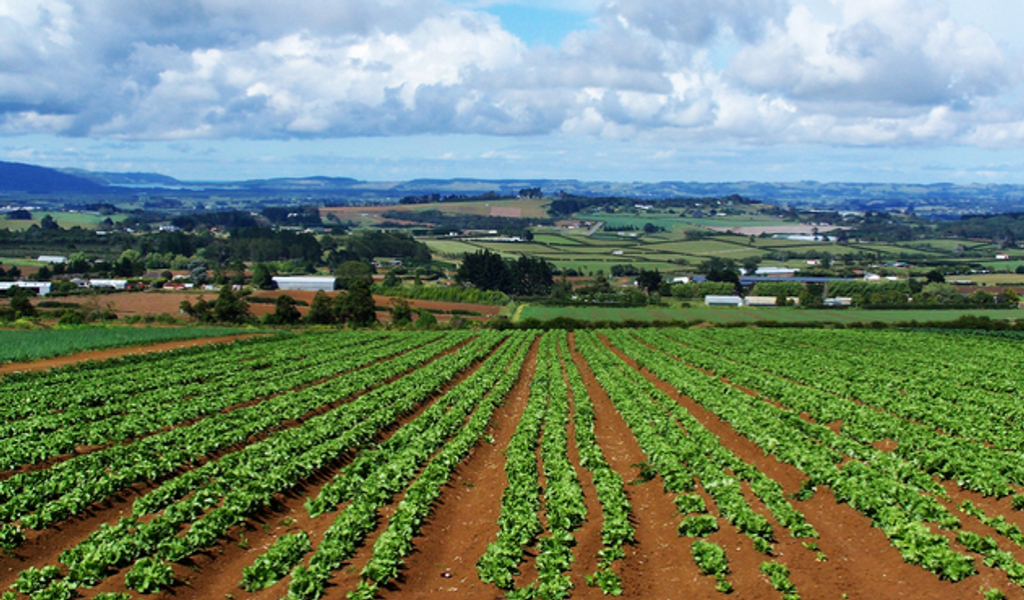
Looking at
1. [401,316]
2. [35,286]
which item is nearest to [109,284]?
[35,286]

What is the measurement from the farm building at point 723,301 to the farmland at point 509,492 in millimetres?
78400

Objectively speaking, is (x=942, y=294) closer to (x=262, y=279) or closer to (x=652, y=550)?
(x=262, y=279)

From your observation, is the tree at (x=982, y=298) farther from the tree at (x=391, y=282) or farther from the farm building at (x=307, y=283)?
the farm building at (x=307, y=283)

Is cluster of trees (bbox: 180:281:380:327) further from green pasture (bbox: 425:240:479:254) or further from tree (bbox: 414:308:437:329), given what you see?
green pasture (bbox: 425:240:479:254)

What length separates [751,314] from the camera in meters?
90.9

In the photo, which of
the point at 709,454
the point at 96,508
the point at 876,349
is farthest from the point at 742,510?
the point at 876,349

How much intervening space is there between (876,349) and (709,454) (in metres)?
35.6

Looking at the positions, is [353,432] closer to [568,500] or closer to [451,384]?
[568,500]

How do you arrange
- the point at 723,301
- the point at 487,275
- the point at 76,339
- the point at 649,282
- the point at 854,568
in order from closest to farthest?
1. the point at 854,568
2. the point at 76,339
3. the point at 723,301
4. the point at 649,282
5. the point at 487,275

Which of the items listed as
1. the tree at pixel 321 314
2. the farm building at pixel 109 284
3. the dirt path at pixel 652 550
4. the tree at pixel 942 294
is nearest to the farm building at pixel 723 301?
the tree at pixel 942 294

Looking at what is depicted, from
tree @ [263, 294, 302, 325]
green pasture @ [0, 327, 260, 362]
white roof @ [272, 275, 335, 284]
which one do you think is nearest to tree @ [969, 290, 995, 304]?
tree @ [263, 294, 302, 325]

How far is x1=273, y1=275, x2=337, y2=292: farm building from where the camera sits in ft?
399

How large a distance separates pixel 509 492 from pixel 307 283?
370 feet

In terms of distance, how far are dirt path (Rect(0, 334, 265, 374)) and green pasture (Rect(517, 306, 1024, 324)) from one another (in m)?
39.2
